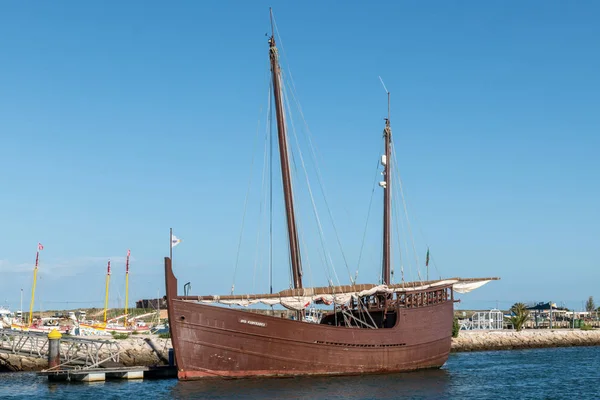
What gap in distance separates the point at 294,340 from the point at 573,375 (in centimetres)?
1890

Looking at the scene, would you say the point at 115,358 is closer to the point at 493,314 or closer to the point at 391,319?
the point at 391,319

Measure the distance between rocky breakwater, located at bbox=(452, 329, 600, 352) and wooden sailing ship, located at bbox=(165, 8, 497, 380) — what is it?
68.4ft

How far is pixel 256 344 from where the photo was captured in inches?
1485

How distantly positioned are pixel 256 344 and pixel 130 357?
1534 cm

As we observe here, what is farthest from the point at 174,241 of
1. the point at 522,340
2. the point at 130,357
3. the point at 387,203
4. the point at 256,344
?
the point at 522,340

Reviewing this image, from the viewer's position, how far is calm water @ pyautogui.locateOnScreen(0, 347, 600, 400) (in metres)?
34.0

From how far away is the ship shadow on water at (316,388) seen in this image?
109ft

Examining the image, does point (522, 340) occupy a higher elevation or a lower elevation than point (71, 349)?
lower

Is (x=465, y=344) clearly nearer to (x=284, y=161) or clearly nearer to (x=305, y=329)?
(x=284, y=161)

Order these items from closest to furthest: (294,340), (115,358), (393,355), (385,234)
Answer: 1. (294,340)
2. (393,355)
3. (115,358)
4. (385,234)

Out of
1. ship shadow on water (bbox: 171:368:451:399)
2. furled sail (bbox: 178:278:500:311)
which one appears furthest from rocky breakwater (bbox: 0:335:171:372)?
ship shadow on water (bbox: 171:368:451:399)

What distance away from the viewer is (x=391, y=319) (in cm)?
4516

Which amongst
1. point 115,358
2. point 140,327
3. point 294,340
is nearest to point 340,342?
point 294,340

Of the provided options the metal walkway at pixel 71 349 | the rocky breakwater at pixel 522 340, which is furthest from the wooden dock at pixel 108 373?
the rocky breakwater at pixel 522 340
